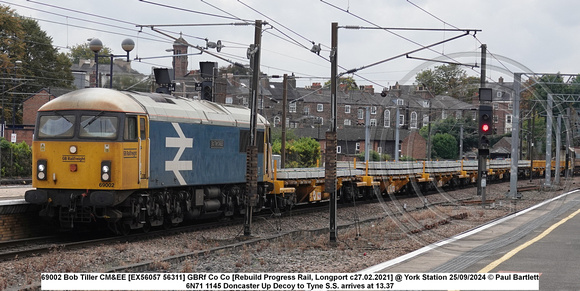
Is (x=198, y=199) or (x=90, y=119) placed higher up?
(x=90, y=119)

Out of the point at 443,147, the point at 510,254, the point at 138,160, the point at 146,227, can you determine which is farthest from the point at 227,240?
the point at 443,147

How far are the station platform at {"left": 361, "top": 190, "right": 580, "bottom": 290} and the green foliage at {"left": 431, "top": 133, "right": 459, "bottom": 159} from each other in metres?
24.7

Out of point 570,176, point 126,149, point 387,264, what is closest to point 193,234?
point 126,149

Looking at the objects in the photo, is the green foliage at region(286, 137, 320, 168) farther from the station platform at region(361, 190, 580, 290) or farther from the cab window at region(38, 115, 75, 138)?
the cab window at region(38, 115, 75, 138)

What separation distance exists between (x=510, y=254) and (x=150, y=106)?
10.2 m

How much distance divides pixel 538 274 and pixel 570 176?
6136 cm

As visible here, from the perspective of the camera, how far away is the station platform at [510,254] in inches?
499

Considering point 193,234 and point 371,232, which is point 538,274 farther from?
point 193,234

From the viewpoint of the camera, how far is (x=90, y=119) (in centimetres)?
1870

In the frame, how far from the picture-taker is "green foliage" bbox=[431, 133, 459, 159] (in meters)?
47.4

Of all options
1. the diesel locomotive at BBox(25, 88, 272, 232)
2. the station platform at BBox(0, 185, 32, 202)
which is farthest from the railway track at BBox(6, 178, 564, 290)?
the station platform at BBox(0, 185, 32, 202)

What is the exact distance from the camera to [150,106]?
789 inches

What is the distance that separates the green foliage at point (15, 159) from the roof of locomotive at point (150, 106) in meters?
21.9

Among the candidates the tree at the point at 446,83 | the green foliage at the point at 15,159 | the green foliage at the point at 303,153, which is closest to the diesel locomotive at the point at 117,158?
the tree at the point at 446,83
